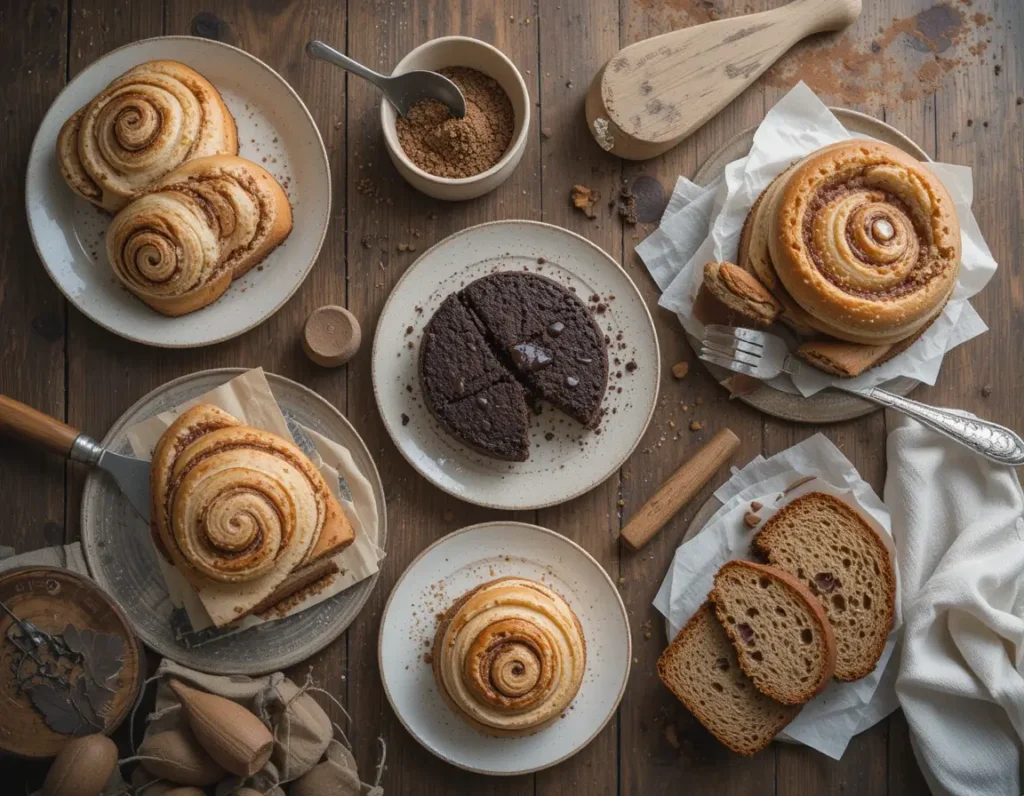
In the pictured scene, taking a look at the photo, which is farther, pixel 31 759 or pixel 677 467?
pixel 677 467

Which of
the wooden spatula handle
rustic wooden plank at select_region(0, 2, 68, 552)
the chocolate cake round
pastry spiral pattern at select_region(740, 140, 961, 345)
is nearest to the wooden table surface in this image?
rustic wooden plank at select_region(0, 2, 68, 552)

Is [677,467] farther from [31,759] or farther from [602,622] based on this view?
[31,759]

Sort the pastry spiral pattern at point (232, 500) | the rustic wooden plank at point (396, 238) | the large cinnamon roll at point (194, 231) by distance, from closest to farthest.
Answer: the pastry spiral pattern at point (232, 500) → the large cinnamon roll at point (194, 231) → the rustic wooden plank at point (396, 238)

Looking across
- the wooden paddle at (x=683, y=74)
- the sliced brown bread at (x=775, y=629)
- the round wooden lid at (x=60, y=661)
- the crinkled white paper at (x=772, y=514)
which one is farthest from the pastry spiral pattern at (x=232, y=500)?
the wooden paddle at (x=683, y=74)

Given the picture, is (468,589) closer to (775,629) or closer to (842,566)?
(775,629)

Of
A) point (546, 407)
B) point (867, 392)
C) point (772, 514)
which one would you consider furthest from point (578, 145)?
point (772, 514)

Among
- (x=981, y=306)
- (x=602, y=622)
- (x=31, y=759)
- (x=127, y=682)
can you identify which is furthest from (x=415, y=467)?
(x=981, y=306)

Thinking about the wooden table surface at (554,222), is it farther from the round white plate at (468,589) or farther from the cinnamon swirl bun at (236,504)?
the cinnamon swirl bun at (236,504)
